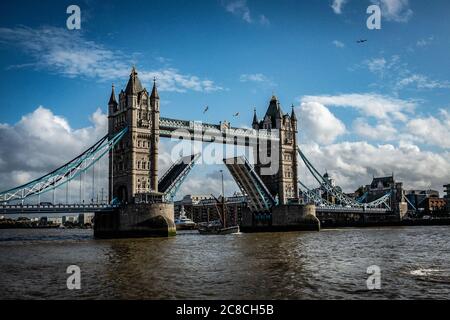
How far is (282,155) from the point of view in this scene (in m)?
91.1

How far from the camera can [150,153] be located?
67.6 m

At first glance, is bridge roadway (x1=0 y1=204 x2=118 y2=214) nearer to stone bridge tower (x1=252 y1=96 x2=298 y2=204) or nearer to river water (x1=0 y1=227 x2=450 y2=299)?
river water (x1=0 y1=227 x2=450 y2=299)

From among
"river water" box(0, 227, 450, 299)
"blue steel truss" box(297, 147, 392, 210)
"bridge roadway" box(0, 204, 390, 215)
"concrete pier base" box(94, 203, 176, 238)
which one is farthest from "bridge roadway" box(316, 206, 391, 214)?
"river water" box(0, 227, 450, 299)

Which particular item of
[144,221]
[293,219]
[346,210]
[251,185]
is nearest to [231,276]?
[144,221]

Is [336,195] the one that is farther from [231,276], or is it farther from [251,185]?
[231,276]

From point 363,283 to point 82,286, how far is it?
1232 centimetres

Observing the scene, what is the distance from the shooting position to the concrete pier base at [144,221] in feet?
198

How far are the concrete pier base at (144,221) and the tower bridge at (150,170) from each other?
0.13 metres

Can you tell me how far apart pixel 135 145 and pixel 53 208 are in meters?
14.5

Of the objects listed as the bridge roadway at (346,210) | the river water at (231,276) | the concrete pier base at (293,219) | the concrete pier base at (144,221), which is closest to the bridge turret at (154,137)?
the concrete pier base at (144,221)

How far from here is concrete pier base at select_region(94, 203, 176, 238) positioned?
60.3 meters

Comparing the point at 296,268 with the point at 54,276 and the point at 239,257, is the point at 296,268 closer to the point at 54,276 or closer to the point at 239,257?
the point at 239,257

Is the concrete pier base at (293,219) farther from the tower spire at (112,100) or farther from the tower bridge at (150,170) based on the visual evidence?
the tower spire at (112,100)
